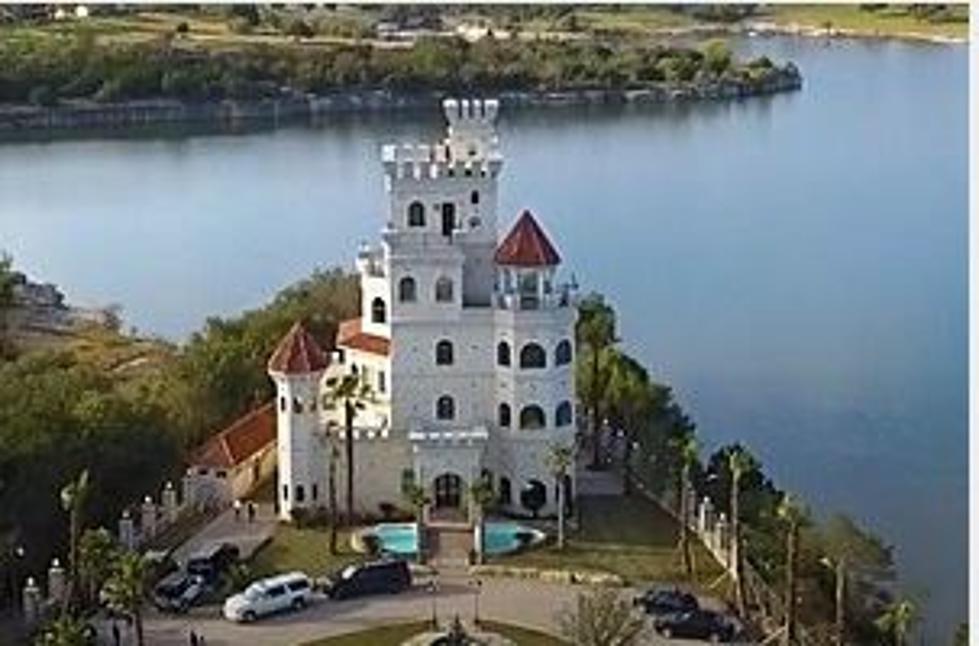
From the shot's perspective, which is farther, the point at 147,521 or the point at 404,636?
the point at 147,521

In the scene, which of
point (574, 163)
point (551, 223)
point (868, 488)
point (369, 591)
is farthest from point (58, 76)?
point (369, 591)

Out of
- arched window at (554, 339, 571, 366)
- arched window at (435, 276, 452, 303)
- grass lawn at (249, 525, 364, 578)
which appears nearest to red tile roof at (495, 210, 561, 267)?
arched window at (435, 276, 452, 303)

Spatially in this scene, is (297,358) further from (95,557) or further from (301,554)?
(95,557)

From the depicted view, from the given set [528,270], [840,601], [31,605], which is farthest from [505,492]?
[31,605]

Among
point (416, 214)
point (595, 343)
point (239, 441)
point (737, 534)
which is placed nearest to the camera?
point (737, 534)

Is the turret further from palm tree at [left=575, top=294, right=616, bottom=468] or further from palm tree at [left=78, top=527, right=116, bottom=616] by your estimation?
palm tree at [left=78, top=527, right=116, bottom=616]

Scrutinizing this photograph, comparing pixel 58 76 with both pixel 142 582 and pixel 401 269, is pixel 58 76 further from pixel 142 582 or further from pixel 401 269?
pixel 142 582

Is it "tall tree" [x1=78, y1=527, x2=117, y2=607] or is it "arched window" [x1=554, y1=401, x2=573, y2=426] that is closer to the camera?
"tall tree" [x1=78, y1=527, x2=117, y2=607]
